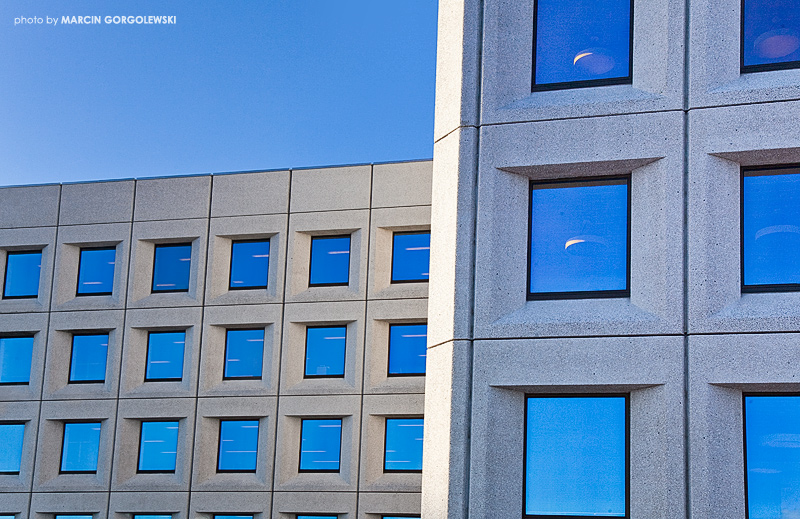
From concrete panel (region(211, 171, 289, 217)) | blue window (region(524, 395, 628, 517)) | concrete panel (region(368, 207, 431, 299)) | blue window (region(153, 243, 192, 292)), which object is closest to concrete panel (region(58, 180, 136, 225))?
blue window (region(153, 243, 192, 292))

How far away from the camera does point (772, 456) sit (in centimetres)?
1163

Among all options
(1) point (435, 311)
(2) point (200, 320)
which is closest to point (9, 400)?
(2) point (200, 320)

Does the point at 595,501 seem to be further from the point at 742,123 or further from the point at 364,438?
the point at 364,438

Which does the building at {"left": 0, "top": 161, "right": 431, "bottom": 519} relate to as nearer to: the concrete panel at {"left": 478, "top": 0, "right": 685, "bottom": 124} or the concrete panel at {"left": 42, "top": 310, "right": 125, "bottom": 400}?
the concrete panel at {"left": 42, "top": 310, "right": 125, "bottom": 400}

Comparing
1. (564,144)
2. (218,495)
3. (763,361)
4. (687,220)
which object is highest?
(564,144)

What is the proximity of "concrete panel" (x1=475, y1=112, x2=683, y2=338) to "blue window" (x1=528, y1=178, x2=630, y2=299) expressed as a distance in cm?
14

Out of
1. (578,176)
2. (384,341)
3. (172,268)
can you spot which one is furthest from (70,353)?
(578,176)

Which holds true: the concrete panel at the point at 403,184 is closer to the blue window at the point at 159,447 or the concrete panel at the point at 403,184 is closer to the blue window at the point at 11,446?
the blue window at the point at 159,447

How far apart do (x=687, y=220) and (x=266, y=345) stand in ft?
55.2

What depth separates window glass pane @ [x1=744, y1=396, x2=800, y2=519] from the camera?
453 inches

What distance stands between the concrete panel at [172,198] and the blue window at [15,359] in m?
4.85

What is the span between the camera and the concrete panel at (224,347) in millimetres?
27141

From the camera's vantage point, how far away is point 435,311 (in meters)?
13.3

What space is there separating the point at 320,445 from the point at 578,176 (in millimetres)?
15354
